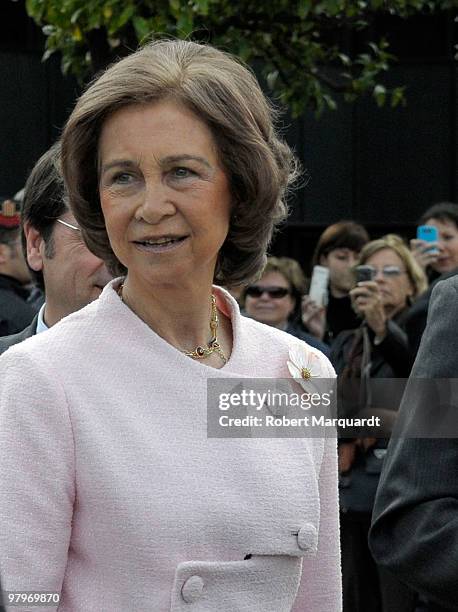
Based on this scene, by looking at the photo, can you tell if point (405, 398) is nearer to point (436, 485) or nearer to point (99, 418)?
point (436, 485)

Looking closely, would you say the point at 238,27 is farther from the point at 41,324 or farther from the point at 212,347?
the point at 212,347

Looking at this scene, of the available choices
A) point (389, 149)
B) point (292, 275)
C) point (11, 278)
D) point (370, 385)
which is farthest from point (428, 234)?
point (389, 149)

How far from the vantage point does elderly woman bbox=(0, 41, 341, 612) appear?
2.40 m

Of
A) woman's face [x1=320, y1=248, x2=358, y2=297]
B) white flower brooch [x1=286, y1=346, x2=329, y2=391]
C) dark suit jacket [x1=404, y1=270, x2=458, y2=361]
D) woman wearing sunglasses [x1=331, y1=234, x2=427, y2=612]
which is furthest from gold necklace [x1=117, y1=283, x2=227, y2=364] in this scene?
woman's face [x1=320, y1=248, x2=358, y2=297]

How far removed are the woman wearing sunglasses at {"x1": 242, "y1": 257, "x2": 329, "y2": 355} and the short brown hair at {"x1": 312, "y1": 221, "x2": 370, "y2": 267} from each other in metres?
0.91

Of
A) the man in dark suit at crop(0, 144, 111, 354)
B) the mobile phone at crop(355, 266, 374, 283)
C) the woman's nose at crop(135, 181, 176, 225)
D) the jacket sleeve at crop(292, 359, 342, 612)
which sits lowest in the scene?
the mobile phone at crop(355, 266, 374, 283)

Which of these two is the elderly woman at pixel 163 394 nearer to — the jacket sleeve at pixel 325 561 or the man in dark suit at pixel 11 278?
the jacket sleeve at pixel 325 561

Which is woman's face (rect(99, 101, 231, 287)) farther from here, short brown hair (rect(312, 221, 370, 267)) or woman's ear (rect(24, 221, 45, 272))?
short brown hair (rect(312, 221, 370, 267))

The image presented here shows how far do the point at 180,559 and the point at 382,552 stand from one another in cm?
49

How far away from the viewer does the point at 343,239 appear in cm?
848

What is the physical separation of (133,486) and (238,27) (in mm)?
6603

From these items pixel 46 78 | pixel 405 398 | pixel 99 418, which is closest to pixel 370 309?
pixel 405 398

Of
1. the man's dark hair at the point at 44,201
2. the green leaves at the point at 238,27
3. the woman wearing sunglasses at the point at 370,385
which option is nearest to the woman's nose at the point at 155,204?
the man's dark hair at the point at 44,201

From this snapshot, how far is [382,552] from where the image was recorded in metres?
2.71
